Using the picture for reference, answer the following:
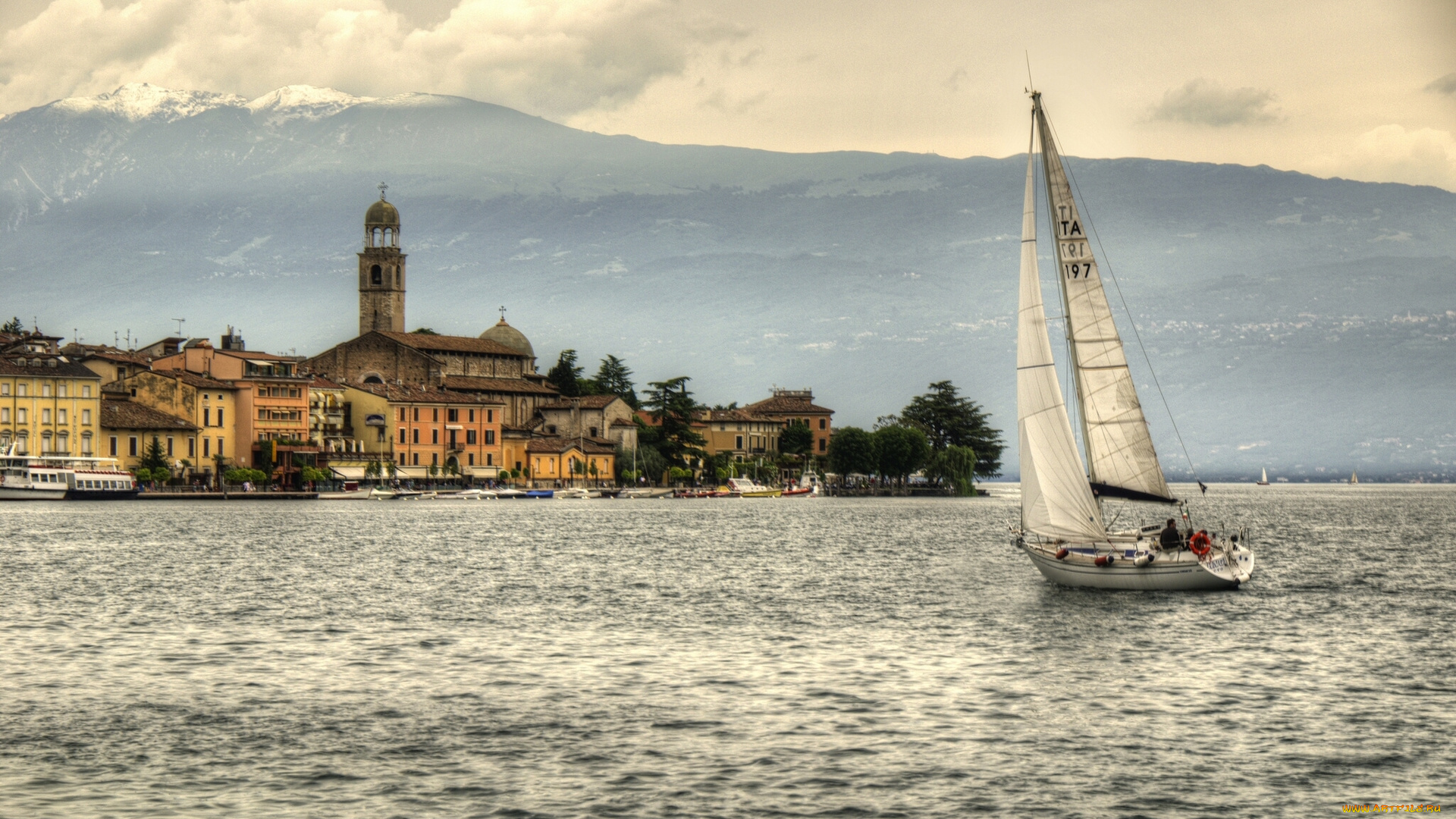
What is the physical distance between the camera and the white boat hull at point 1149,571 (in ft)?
128

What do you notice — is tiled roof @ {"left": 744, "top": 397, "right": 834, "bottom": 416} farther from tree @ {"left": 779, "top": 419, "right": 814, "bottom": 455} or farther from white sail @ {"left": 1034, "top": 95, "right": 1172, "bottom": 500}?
white sail @ {"left": 1034, "top": 95, "right": 1172, "bottom": 500}

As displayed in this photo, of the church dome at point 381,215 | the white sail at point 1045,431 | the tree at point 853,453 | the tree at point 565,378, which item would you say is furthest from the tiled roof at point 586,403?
the white sail at point 1045,431

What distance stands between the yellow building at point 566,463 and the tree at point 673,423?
10.1 metres

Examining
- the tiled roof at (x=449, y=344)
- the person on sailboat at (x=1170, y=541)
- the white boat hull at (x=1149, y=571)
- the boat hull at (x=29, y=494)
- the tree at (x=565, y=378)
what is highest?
the tiled roof at (x=449, y=344)

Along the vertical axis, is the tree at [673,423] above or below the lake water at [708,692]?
above

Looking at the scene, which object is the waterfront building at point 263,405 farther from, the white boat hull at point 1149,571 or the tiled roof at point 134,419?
the white boat hull at point 1149,571

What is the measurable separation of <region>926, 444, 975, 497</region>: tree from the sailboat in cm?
12233

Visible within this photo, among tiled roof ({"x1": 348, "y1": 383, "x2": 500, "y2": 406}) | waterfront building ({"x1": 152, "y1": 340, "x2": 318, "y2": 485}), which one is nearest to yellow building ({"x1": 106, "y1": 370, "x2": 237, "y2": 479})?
waterfront building ({"x1": 152, "y1": 340, "x2": 318, "y2": 485})

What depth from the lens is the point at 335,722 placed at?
74.8 ft

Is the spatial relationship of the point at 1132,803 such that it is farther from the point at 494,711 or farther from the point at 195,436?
the point at 195,436

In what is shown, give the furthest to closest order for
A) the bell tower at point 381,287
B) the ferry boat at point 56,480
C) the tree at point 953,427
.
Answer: the tree at point 953,427, the bell tower at point 381,287, the ferry boat at point 56,480

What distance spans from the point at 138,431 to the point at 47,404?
21.6ft

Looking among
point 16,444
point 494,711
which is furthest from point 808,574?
point 16,444

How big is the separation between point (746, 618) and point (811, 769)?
16419 millimetres
